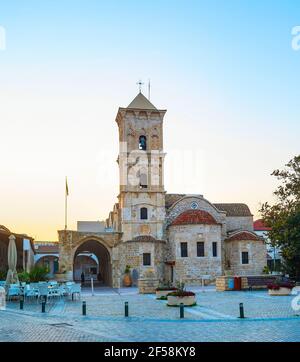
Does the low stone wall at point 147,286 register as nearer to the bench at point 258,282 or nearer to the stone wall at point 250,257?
the bench at point 258,282

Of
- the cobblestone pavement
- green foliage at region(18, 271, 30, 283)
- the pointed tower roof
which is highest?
the pointed tower roof

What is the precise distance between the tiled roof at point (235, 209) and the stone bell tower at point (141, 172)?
313 inches

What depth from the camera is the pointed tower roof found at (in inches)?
1925

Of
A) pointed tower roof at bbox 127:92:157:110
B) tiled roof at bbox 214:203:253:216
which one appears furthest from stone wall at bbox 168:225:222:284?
pointed tower roof at bbox 127:92:157:110

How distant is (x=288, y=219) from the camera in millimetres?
30062

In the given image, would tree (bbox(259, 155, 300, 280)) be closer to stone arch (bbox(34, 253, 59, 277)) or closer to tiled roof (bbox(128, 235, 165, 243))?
tiled roof (bbox(128, 235, 165, 243))

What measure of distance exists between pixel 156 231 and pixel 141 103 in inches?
518

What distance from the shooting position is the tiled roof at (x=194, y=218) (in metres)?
44.1

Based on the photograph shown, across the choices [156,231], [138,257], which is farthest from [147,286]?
[156,231]

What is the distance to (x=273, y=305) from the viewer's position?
795 inches

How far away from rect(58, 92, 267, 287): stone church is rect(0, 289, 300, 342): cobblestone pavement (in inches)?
904

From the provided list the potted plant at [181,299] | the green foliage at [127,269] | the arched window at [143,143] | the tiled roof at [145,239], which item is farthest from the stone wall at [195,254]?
the potted plant at [181,299]
